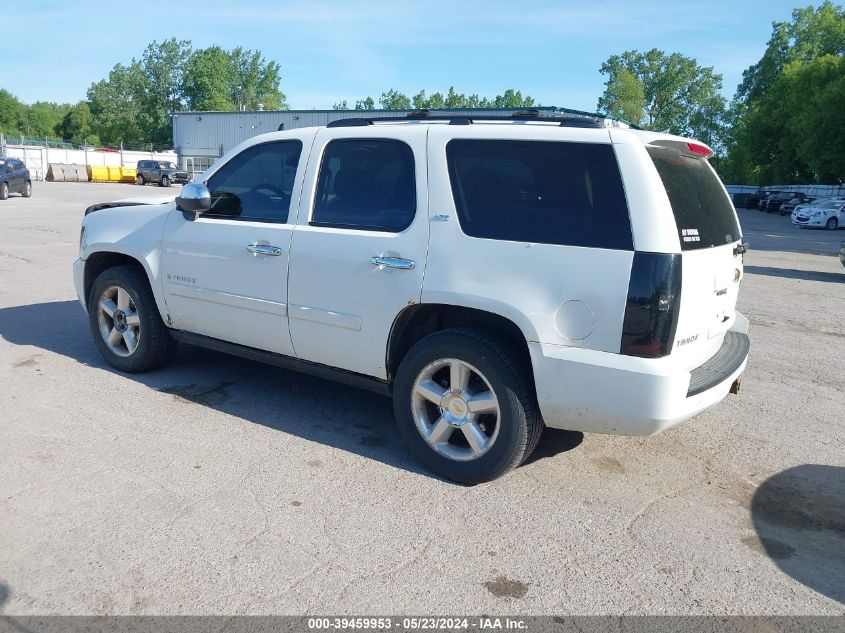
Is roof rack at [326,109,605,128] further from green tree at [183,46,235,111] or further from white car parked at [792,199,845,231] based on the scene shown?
green tree at [183,46,235,111]

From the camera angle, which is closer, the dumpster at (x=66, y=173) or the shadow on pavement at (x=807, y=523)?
the shadow on pavement at (x=807, y=523)

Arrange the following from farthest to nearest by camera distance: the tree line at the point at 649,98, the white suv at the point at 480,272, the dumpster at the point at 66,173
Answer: the tree line at the point at 649,98 → the dumpster at the point at 66,173 → the white suv at the point at 480,272

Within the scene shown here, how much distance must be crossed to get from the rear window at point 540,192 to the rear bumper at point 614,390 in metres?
0.56

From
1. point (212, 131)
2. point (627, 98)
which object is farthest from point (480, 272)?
point (627, 98)

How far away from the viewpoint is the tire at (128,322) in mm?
5297

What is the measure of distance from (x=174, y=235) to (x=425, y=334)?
211cm

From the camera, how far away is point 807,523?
357 cm

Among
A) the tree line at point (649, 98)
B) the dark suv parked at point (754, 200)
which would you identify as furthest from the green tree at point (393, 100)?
the dark suv parked at point (754, 200)

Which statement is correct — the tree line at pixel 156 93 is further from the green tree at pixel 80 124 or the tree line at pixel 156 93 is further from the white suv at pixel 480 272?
the white suv at pixel 480 272

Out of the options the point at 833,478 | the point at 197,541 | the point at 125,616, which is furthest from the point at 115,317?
the point at 833,478

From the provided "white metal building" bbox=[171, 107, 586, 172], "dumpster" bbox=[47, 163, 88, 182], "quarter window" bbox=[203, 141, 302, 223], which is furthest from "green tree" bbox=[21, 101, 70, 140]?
"quarter window" bbox=[203, 141, 302, 223]

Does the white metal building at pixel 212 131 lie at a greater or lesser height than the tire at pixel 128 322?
greater

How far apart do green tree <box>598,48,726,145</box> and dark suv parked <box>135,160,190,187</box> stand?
6722cm

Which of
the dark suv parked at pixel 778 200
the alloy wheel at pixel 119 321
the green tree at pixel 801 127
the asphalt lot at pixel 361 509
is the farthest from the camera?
the green tree at pixel 801 127
